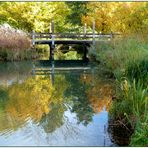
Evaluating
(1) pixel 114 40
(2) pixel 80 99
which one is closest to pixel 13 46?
(1) pixel 114 40

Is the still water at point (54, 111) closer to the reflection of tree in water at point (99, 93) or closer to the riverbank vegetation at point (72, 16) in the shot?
the reflection of tree in water at point (99, 93)

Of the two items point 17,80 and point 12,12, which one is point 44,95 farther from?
point 12,12

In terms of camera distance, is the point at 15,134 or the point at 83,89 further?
the point at 83,89

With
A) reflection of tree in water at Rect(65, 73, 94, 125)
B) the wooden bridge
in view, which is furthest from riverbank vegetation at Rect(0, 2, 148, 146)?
the wooden bridge

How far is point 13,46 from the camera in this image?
19375mm

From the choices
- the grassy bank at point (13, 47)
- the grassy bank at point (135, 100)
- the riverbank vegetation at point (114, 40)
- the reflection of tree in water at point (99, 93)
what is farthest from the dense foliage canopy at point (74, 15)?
the grassy bank at point (135, 100)

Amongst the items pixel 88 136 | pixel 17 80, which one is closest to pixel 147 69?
pixel 88 136

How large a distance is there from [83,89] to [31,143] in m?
4.97

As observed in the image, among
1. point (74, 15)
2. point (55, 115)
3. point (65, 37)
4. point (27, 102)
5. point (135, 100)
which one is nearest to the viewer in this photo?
point (135, 100)

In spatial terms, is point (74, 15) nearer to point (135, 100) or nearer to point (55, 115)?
point (55, 115)

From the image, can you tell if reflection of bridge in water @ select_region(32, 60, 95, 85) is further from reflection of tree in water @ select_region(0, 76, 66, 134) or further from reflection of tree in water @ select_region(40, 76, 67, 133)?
reflection of tree in water @ select_region(40, 76, 67, 133)

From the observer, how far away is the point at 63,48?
3256cm

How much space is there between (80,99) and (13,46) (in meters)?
10.8

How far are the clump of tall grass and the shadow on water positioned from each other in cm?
675
